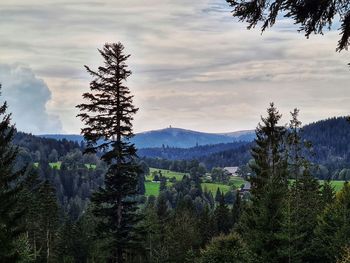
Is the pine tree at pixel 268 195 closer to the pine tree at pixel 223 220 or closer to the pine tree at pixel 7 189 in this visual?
the pine tree at pixel 7 189

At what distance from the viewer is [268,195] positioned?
124 feet

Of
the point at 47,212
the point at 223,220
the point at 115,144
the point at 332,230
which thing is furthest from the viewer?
the point at 223,220

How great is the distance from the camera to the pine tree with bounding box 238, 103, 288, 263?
1499 inches

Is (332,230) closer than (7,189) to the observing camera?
No

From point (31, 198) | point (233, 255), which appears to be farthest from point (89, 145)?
point (31, 198)

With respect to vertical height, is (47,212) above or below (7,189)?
below

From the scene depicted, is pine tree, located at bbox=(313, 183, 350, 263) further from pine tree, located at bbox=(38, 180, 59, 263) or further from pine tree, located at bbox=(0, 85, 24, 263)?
pine tree, located at bbox=(38, 180, 59, 263)

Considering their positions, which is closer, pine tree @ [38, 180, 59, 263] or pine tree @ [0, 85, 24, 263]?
pine tree @ [0, 85, 24, 263]

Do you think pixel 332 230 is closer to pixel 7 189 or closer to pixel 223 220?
pixel 7 189

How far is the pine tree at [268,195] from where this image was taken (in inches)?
1499

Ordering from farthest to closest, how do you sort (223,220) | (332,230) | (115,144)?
(223,220) → (332,230) → (115,144)

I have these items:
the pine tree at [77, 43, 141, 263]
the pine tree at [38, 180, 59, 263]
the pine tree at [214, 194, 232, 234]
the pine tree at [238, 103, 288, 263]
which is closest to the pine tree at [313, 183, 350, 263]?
the pine tree at [238, 103, 288, 263]

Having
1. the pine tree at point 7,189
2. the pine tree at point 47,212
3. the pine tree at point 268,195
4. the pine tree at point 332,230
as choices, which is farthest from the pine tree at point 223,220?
the pine tree at point 7,189

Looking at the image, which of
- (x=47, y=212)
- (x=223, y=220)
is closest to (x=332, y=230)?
(x=47, y=212)
